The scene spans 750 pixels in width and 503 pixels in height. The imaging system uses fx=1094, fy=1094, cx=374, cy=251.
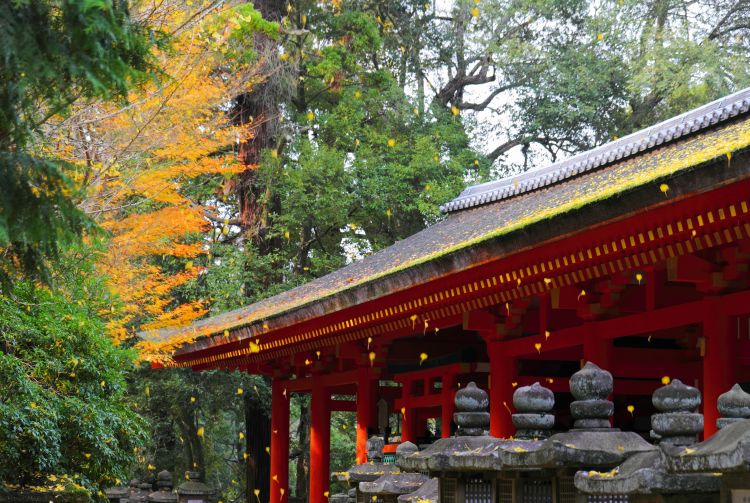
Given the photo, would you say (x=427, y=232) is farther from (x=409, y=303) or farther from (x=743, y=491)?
(x=743, y=491)

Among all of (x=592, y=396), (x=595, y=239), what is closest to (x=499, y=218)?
(x=595, y=239)

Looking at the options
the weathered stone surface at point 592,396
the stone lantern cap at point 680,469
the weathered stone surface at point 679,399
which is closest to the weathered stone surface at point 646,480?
the stone lantern cap at point 680,469

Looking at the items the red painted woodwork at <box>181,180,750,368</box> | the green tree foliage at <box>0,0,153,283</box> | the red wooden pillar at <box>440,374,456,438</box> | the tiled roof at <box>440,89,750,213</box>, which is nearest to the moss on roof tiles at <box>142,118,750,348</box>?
the tiled roof at <box>440,89,750,213</box>

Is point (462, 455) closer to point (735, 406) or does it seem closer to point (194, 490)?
point (735, 406)

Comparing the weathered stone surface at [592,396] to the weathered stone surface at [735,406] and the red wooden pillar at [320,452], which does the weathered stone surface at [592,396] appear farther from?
the red wooden pillar at [320,452]

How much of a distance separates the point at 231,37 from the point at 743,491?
17.9 m

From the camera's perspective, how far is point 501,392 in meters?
10.8

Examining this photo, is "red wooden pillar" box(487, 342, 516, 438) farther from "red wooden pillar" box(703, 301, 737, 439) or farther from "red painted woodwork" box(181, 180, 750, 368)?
"red wooden pillar" box(703, 301, 737, 439)

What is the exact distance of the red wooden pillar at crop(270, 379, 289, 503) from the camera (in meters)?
17.5

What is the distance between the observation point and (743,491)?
4445 mm

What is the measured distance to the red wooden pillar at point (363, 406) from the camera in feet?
45.9

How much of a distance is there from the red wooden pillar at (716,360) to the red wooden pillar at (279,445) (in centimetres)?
1015

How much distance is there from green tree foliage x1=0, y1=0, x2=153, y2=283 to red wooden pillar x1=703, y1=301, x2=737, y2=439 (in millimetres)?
4811

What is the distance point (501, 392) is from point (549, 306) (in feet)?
3.52
